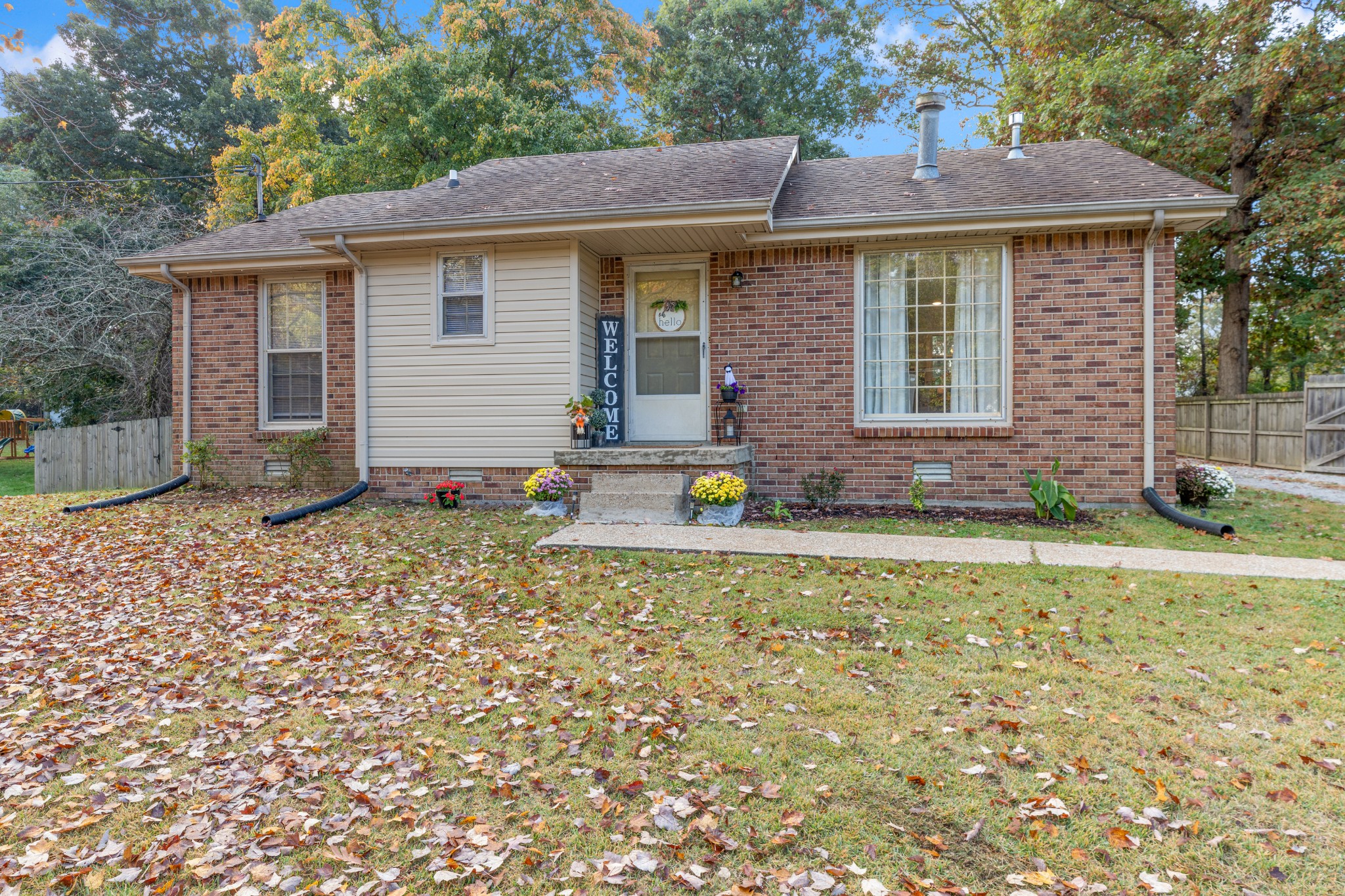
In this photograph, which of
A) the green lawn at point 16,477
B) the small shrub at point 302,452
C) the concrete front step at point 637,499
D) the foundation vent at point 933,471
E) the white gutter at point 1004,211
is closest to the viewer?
the white gutter at point 1004,211

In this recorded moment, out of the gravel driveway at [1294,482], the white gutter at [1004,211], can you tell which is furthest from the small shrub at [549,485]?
the gravel driveway at [1294,482]

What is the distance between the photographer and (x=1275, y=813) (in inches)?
91.1

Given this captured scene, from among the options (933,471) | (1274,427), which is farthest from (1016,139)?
(1274,427)

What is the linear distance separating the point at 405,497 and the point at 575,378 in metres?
2.66

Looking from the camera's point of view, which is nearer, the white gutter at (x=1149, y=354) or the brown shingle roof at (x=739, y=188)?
the white gutter at (x=1149, y=354)

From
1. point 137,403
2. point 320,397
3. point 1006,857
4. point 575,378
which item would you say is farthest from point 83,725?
Result: point 137,403

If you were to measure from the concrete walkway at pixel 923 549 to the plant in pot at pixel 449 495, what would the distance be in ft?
7.02

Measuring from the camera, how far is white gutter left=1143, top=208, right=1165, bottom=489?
7.36m

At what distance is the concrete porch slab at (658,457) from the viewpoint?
729 centimetres

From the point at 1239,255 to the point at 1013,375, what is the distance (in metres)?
11.4

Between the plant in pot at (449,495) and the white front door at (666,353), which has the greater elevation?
the white front door at (666,353)

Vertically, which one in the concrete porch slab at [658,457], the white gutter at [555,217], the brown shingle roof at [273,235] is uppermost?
the brown shingle roof at [273,235]

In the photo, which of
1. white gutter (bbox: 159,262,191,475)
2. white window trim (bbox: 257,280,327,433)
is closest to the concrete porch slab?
white window trim (bbox: 257,280,327,433)

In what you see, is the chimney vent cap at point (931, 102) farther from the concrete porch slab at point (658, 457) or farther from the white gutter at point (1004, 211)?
the concrete porch slab at point (658, 457)
